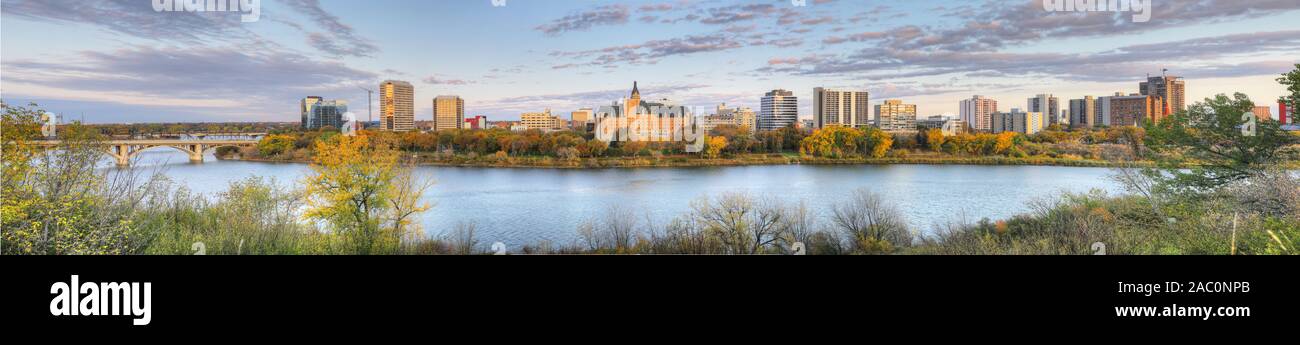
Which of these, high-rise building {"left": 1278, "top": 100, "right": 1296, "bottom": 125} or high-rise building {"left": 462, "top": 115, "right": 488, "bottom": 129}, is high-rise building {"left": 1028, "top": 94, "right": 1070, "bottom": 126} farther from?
high-rise building {"left": 462, "top": 115, "right": 488, "bottom": 129}

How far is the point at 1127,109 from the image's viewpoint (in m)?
17.5

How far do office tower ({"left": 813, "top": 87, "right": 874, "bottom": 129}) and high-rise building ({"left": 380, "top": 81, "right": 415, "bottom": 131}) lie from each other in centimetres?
1628

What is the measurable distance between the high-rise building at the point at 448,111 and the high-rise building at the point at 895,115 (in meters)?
18.5

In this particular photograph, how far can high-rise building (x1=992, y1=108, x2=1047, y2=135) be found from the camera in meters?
23.4

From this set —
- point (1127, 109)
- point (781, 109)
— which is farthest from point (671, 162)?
point (1127, 109)

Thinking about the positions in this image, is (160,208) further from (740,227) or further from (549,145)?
(549,145)

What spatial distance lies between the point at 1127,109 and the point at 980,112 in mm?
10045

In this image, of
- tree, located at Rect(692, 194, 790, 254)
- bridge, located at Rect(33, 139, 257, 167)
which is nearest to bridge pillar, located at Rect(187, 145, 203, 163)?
bridge, located at Rect(33, 139, 257, 167)

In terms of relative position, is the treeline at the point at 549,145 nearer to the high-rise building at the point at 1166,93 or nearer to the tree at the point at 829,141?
the tree at the point at 829,141

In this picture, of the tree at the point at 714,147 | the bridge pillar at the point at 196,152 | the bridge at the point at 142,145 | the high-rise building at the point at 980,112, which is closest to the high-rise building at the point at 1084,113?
the high-rise building at the point at 980,112
